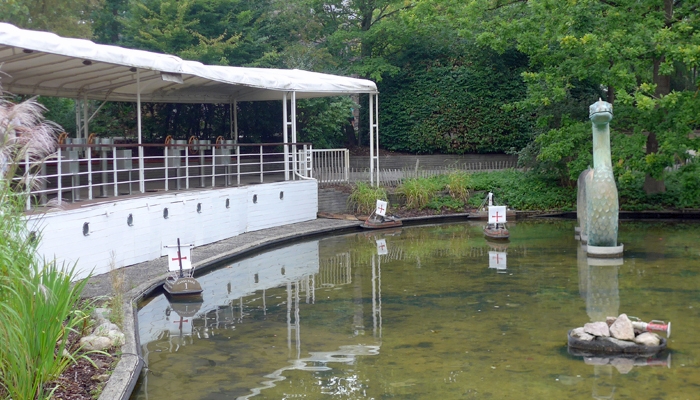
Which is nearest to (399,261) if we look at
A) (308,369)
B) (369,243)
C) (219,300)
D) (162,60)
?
(369,243)

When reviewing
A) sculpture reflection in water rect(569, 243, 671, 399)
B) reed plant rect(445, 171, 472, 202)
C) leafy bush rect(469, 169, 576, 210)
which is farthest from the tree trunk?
sculpture reflection in water rect(569, 243, 671, 399)

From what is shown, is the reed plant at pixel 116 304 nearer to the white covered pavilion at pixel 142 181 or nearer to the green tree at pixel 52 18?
the white covered pavilion at pixel 142 181

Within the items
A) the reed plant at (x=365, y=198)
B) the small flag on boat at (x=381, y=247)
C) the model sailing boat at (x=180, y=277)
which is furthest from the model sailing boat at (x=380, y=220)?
the model sailing boat at (x=180, y=277)

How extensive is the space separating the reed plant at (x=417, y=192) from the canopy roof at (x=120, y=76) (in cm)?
301

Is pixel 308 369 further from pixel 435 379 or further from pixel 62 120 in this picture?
pixel 62 120

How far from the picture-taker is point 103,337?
8.34 metres

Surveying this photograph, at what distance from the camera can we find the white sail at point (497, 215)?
17953mm

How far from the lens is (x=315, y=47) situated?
29859mm

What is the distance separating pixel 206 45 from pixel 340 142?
23.0 ft

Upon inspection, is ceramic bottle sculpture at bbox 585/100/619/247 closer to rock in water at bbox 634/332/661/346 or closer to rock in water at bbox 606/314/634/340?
rock in water at bbox 606/314/634/340

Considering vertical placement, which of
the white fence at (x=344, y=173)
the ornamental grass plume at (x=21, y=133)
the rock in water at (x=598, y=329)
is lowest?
the rock in water at (x=598, y=329)

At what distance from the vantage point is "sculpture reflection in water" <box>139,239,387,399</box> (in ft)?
28.6

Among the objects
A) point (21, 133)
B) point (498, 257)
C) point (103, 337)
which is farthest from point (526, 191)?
point (21, 133)

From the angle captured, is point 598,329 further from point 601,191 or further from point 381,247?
point 381,247
